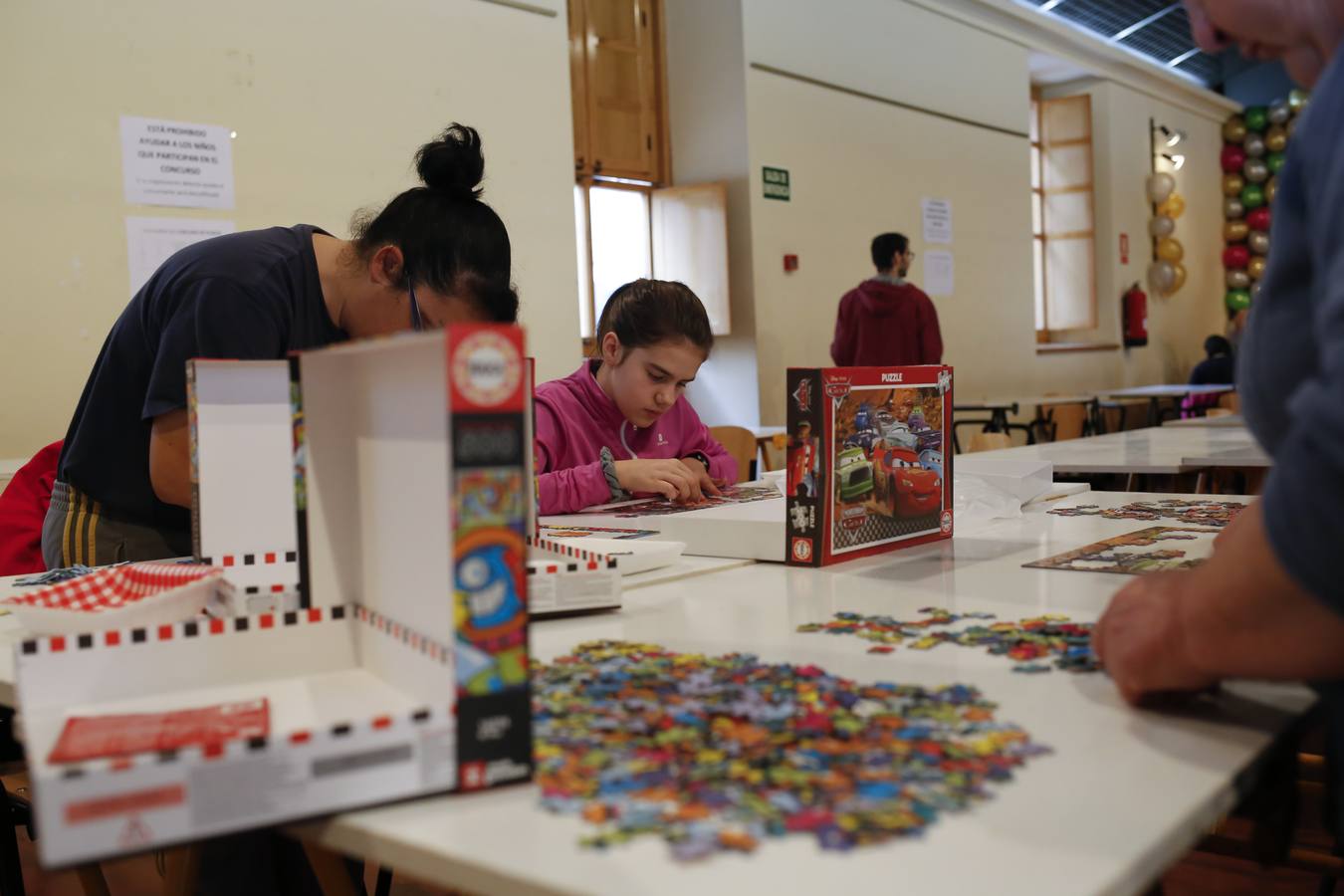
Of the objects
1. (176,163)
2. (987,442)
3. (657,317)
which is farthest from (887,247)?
(657,317)

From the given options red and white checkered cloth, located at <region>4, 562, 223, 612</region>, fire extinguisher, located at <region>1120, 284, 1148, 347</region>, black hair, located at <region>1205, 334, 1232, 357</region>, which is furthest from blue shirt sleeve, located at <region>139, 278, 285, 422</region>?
fire extinguisher, located at <region>1120, 284, 1148, 347</region>

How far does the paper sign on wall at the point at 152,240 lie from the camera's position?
4301mm

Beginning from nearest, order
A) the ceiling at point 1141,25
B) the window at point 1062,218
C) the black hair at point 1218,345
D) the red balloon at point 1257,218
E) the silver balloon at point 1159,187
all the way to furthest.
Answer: the black hair at point 1218,345
the ceiling at point 1141,25
the window at point 1062,218
the silver balloon at point 1159,187
the red balloon at point 1257,218

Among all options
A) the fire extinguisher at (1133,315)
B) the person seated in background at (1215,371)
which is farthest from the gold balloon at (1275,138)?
the person seated in background at (1215,371)

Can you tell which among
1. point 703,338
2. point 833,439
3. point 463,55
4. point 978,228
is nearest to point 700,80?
point 463,55

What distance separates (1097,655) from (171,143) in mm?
4246

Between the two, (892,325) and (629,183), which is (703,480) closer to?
(892,325)

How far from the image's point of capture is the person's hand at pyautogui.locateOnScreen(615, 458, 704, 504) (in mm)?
2324

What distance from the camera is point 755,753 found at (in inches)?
31.7

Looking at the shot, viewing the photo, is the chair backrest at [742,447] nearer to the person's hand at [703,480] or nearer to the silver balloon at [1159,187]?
the person's hand at [703,480]

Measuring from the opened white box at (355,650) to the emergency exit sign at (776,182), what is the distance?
6.73 m

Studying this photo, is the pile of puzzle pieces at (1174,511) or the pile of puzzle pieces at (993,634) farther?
the pile of puzzle pieces at (1174,511)

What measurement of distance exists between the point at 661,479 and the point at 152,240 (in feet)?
9.42

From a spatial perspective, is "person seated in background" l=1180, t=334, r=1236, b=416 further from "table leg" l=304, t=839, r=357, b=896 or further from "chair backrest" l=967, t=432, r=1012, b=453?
"table leg" l=304, t=839, r=357, b=896
